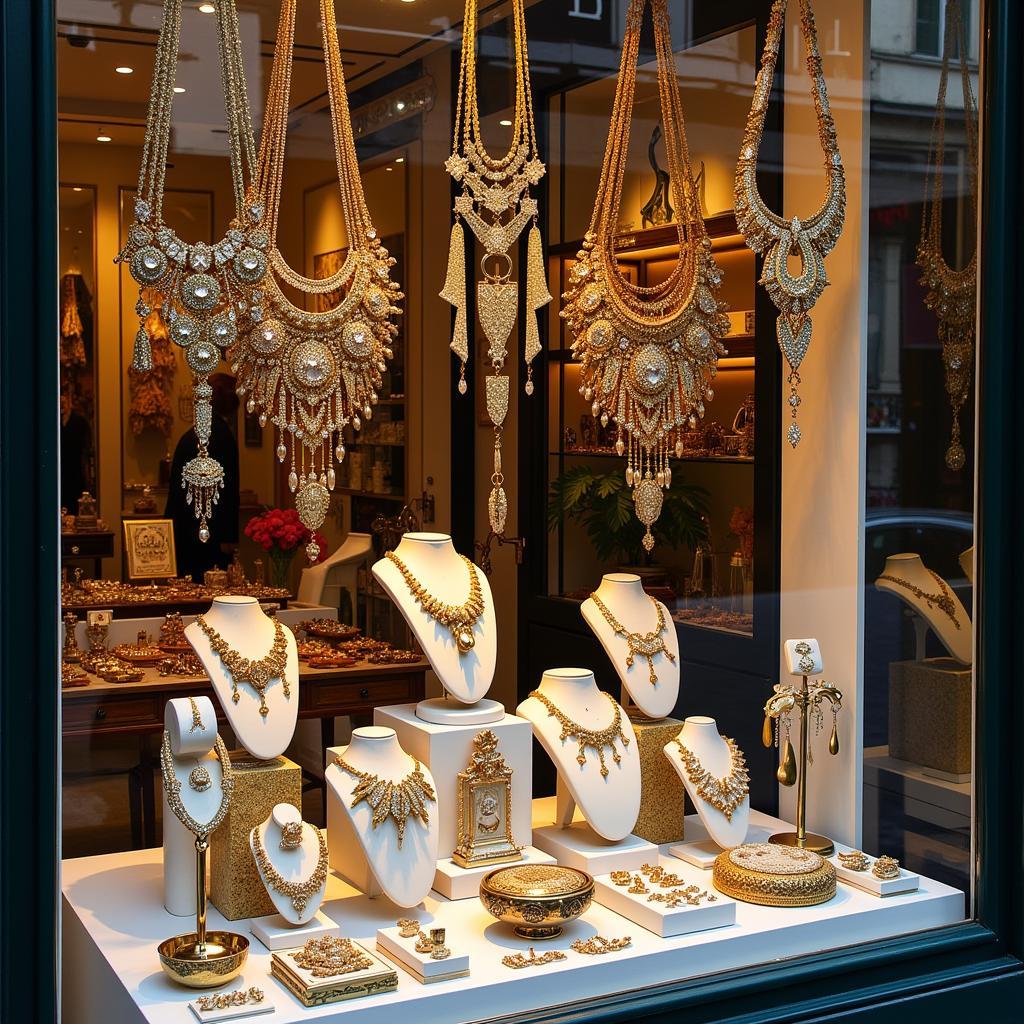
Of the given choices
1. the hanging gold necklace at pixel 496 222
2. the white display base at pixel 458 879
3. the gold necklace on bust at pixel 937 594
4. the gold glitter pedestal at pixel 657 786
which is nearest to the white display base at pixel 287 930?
the white display base at pixel 458 879

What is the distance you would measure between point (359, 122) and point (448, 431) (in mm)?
671

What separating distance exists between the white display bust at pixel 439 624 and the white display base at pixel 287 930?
1.58ft

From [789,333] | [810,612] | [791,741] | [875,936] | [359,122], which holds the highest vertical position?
[359,122]

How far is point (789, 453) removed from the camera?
3.32m

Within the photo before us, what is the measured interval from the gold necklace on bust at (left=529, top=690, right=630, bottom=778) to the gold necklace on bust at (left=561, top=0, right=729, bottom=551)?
1.72 ft

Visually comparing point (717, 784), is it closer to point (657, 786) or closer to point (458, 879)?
point (657, 786)

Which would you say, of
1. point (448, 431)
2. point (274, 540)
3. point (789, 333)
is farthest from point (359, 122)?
point (789, 333)

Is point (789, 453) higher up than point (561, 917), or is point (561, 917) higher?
point (789, 453)

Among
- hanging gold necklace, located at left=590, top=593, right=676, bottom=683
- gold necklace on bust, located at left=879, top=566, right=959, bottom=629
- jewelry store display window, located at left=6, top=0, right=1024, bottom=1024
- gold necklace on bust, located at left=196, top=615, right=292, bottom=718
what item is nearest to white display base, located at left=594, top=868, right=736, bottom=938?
jewelry store display window, located at left=6, top=0, right=1024, bottom=1024

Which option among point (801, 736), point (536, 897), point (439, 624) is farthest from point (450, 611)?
point (801, 736)

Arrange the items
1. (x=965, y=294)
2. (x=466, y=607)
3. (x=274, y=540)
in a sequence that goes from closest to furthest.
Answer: (x=274, y=540) → (x=466, y=607) → (x=965, y=294)

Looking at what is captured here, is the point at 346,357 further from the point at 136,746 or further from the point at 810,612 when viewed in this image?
the point at 810,612

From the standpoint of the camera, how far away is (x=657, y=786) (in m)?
3.09

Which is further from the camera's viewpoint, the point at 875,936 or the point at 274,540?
the point at 875,936
